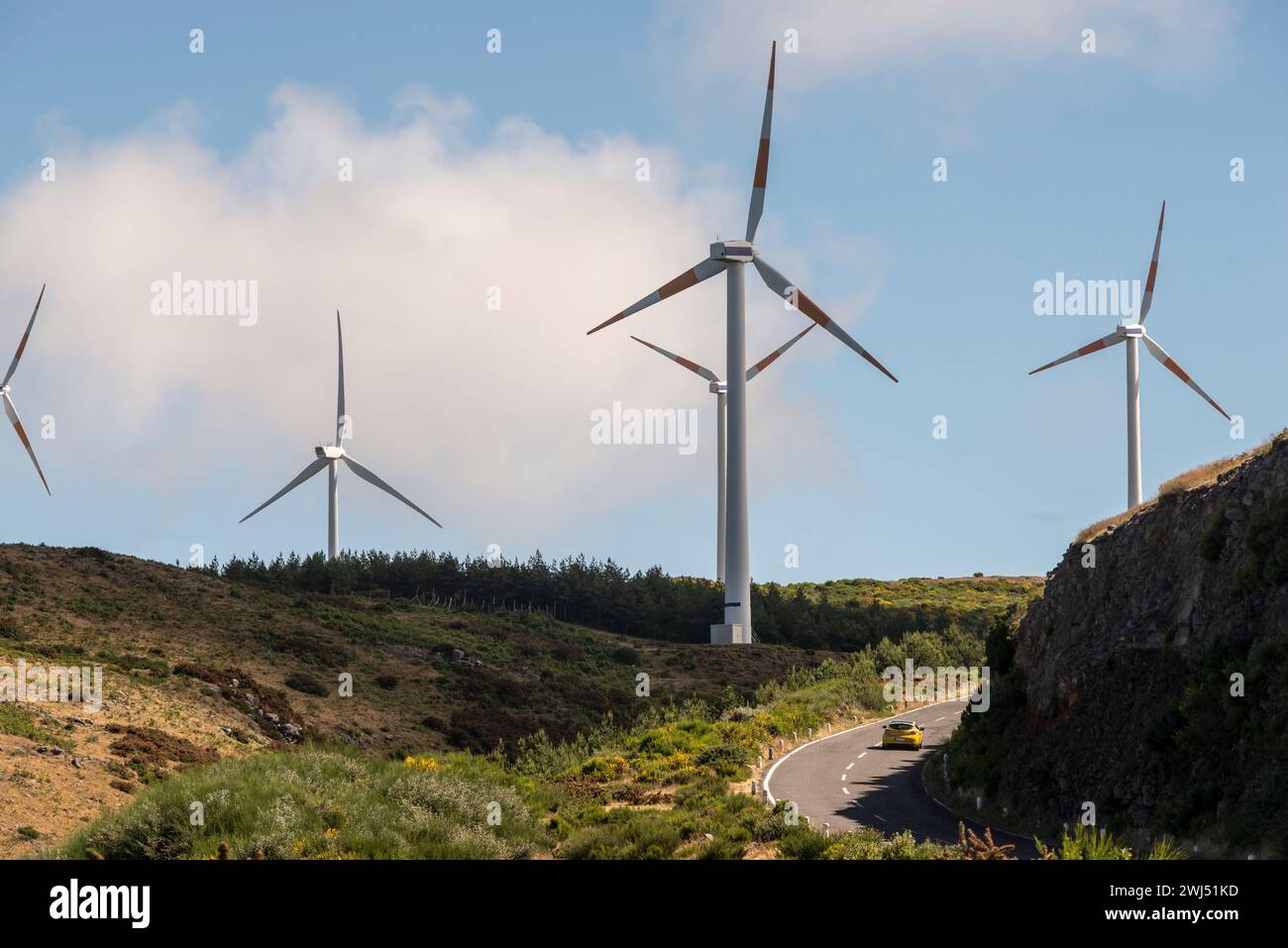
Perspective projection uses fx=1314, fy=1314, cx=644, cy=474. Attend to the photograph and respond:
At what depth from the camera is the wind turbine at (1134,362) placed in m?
68.0

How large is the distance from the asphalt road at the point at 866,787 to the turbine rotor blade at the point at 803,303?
1983 cm

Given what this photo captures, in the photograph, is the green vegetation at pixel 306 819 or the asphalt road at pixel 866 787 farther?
the asphalt road at pixel 866 787

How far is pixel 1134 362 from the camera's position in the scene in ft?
237

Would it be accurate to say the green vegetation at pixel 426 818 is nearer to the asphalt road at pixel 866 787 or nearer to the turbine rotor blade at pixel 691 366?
the asphalt road at pixel 866 787

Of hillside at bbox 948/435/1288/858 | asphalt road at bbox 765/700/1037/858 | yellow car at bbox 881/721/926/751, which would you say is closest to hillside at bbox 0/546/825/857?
asphalt road at bbox 765/700/1037/858

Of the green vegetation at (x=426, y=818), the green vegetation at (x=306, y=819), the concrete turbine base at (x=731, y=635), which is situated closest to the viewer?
the green vegetation at (x=306, y=819)

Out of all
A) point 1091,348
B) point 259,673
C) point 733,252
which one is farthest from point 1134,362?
point 259,673

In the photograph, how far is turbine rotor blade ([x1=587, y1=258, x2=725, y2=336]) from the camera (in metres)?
79.6

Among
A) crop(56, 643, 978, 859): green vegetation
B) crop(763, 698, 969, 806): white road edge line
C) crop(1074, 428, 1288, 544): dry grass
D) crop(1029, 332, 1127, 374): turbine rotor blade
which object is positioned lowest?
crop(763, 698, 969, 806): white road edge line

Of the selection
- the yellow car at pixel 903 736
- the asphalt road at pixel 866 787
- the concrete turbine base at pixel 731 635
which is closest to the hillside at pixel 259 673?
the concrete turbine base at pixel 731 635

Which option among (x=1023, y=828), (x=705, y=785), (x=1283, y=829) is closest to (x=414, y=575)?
(x=705, y=785)

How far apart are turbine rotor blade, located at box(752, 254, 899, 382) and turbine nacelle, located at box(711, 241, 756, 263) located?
47 centimetres

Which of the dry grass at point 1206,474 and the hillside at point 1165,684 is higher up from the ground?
Answer: the dry grass at point 1206,474

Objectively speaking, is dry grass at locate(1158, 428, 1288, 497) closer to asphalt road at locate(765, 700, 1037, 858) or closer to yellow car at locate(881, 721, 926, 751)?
asphalt road at locate(765, 700, 1037, 858)
